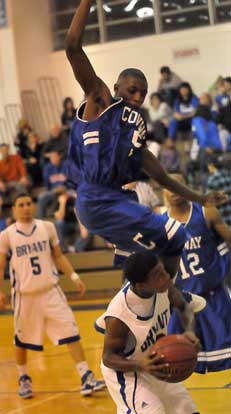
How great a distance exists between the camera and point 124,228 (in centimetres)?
480

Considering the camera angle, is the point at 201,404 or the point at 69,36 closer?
the point at 69,36

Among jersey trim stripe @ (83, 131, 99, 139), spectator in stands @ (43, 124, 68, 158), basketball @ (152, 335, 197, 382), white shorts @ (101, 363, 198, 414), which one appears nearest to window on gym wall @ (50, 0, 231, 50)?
spectator in stands @ (43, 124, 68, 158)

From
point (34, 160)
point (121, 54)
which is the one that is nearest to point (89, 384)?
point (34, 160)

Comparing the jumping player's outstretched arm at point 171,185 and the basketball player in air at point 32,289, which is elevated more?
the jumping player's outstretched arm at point 171,185

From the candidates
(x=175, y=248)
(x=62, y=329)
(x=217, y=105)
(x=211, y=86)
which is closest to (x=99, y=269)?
(x=217, y=105)

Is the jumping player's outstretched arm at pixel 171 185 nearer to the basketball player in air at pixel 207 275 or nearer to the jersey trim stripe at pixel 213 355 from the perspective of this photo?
the basketball player in air at pixel 207 275

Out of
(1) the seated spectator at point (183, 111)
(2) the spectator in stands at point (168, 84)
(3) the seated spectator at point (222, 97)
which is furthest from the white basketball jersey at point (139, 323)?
(2) the spectator in stands at point (168, 84)

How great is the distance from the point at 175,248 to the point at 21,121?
13.3 metres

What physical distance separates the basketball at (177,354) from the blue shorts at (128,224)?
54 cm

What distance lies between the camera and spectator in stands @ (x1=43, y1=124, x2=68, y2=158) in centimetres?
1611

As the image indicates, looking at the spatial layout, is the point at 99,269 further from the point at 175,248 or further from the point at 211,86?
the point at 175,248

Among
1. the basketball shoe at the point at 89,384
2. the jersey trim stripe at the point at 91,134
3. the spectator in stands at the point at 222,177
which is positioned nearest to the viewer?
the jersey trim stripe at the point at 91,134

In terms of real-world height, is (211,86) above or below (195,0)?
below

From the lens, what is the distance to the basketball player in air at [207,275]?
647cm
